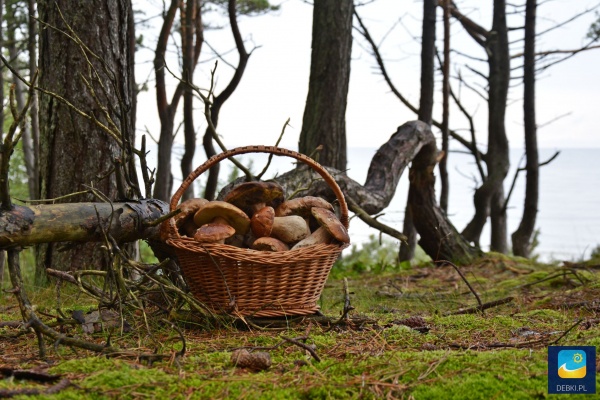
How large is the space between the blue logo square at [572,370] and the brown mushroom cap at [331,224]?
1276 millimetres

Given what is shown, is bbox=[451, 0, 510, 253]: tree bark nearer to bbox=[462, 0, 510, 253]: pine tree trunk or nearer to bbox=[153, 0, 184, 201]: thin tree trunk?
bbox=[462, 0, 510, 253]: pine tree trunk

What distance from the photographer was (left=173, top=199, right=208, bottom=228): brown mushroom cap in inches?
136

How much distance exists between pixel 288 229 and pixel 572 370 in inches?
64.8

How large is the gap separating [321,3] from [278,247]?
4799 millimetres

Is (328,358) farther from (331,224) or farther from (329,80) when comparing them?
(329,80)

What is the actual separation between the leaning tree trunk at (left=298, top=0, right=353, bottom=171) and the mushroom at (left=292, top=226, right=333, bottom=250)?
12.8 ft

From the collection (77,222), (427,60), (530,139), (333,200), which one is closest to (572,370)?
(77,222)

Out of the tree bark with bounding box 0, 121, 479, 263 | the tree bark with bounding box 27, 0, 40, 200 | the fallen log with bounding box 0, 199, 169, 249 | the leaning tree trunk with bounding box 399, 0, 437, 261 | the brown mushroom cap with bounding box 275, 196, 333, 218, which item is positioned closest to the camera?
the fallen log with bounding box 0, 199, 169, 249

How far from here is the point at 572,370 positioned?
230cm

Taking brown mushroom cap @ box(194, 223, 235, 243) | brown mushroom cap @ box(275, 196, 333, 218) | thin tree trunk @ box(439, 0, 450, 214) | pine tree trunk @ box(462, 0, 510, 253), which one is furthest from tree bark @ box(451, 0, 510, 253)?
brown mushroom cap @ box(194, 223, 235, 243)

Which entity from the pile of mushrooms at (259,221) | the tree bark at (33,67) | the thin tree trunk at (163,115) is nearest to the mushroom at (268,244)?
the pile of mushrooms at (259,221)

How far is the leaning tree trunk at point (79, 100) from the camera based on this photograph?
4.95 metres

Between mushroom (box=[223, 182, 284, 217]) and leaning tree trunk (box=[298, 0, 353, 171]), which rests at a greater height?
leaning tree trunk (box=[298, 0, 353, 171])

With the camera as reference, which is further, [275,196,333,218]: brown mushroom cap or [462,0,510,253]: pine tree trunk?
[462,0,510,253]: pine tree trunk
